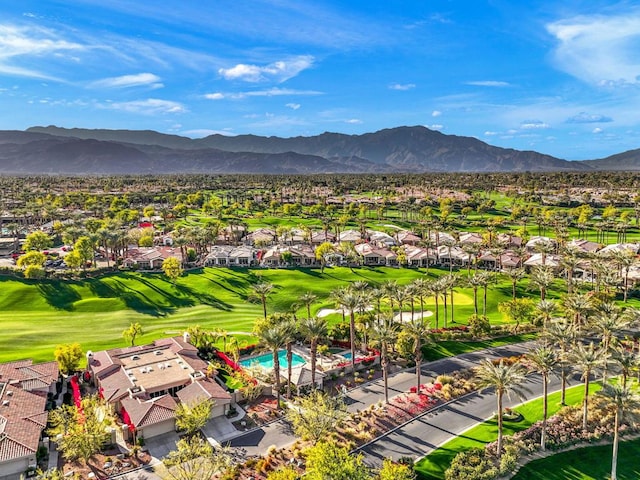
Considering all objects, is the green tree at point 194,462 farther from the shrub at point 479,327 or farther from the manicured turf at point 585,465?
the shrub at point 479,327

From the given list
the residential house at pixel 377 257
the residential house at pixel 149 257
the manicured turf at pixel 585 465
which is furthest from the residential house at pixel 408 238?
the manicured turf at pixel 585 465

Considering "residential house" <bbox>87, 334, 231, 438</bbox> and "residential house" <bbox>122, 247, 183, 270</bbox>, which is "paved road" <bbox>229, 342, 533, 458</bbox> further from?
"residential house" <bbox>122, 247, 183, 270</bbox>

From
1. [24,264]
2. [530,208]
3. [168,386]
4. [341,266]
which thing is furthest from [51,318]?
[530,208]

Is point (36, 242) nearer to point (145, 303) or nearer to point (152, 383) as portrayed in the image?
point (145, 303)

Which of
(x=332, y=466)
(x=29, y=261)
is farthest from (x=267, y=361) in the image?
(x=29, y=261)

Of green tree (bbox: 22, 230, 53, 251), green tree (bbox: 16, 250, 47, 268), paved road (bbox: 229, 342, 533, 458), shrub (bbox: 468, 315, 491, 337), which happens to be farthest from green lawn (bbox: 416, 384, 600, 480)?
green tree (bbox: 22, 230, 53, 251)

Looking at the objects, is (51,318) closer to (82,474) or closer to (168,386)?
(168,386)
